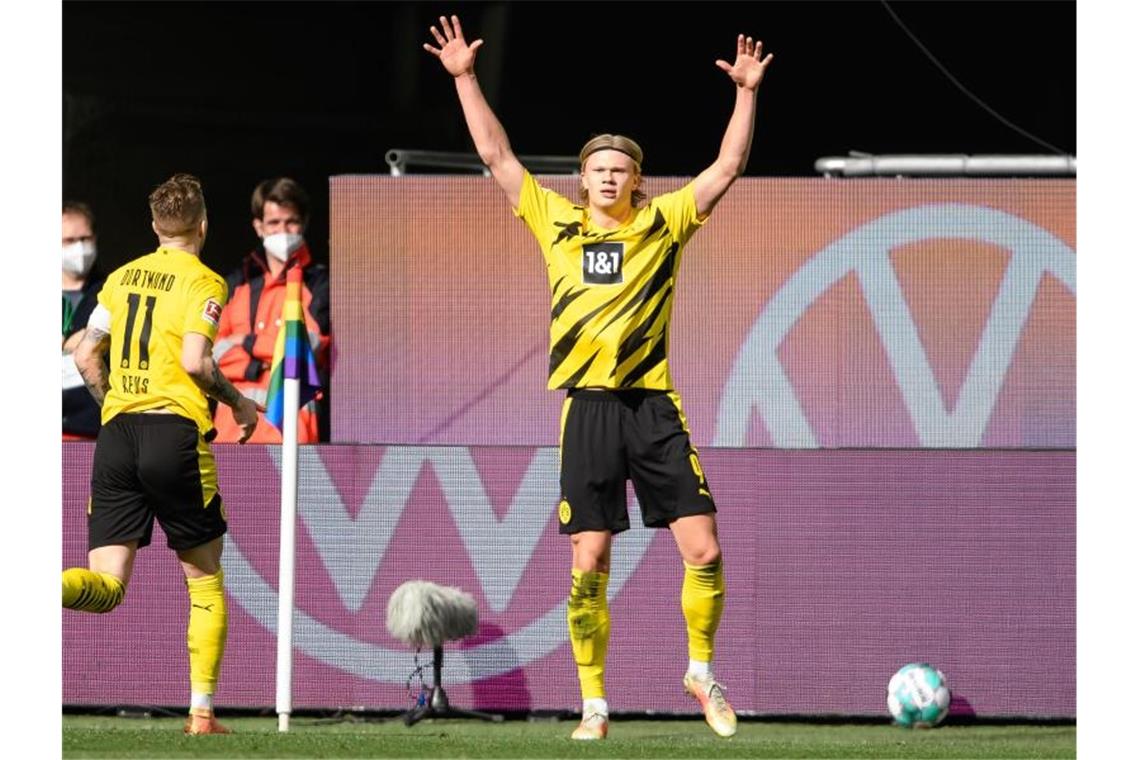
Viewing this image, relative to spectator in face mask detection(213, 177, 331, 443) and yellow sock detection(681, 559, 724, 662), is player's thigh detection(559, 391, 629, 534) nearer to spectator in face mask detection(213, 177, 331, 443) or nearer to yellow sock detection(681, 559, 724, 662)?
yellow sock detection(681, 559, 724, 662)

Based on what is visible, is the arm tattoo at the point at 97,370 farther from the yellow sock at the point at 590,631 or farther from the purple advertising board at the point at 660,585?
the yellow sock at the point at 590,631

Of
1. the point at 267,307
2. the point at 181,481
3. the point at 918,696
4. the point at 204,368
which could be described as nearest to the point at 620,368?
the point at 204,368

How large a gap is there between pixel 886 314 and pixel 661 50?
12.9 ft

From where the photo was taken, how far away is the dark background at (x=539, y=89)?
43.6 ft

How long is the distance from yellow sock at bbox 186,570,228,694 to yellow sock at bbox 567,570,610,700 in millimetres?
1376

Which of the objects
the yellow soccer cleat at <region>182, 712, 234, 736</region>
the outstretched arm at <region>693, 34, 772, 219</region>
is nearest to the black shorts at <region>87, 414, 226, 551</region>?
the yellow soccer cleat at <region>182, 712, 234, 736</region>

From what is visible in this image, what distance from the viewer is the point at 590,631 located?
8.03m

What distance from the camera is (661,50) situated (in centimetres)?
1355

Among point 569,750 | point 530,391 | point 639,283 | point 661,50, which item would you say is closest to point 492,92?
point 661,50

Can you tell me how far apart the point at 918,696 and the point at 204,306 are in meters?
3.69

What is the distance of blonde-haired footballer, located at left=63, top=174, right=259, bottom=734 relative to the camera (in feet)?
26.5

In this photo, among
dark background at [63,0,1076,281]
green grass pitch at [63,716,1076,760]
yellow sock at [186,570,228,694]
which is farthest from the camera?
dark background at [63,0,1076,281]

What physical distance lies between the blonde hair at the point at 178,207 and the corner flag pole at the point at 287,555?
3.13ft

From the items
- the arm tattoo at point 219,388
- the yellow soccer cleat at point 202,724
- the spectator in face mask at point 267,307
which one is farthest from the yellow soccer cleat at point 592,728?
the spectator in face mask at point 267,307
